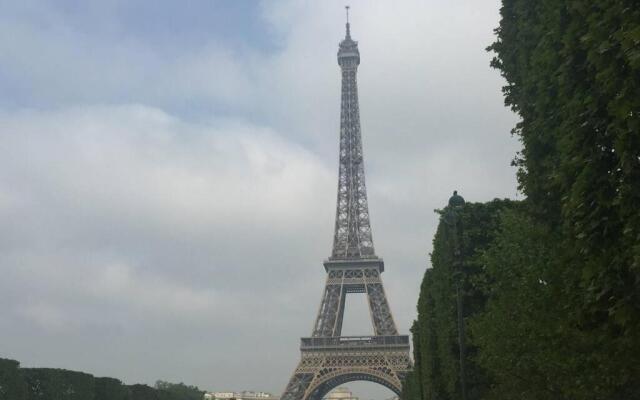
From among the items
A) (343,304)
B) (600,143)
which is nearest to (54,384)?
(343,304)

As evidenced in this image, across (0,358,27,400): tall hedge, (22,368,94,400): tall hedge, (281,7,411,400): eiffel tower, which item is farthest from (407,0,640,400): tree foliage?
(281,7,411,400): eiffel tower

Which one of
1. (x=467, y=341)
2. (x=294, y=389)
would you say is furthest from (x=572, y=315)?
(x=294, y=389)

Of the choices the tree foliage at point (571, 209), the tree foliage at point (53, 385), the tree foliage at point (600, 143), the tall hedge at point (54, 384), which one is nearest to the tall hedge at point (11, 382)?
the tree foliage at point (53, 385)

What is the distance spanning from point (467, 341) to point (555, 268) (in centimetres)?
1746

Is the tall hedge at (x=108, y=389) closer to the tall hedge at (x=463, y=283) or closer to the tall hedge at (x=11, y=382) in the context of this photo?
the tall hedge at (x=11, y=382)

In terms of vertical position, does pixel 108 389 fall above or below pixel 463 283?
above

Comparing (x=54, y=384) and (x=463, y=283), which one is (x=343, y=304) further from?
(x=463, y=283)

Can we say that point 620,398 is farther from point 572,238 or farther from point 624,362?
point 572,238

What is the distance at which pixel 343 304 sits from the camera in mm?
118875

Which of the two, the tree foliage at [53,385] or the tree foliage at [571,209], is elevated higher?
the tree foliage at [53,385]

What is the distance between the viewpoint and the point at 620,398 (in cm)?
2092

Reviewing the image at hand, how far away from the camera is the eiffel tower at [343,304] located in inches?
4220

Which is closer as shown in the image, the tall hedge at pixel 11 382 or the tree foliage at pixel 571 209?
the tree foliage at pixel 571 209

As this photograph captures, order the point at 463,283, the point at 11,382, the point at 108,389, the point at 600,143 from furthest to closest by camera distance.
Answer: the point at 108,389 < the point at 11,382 < the point at 463,283 < the point at 600,143
